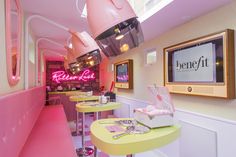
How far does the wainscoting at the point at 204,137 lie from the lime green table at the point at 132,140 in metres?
0.47

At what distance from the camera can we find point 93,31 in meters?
1.09

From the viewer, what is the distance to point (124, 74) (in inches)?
187

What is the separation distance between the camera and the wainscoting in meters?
1.89

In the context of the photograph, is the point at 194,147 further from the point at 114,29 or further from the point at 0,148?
the point at 0,148

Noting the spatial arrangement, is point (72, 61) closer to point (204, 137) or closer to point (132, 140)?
point (132, 140)

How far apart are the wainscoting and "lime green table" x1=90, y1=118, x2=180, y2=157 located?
47cm

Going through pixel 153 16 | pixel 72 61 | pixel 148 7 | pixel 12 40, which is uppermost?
pixel 148 7

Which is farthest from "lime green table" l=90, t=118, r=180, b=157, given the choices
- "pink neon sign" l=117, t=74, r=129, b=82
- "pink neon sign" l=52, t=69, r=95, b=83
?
"pink neon sign" l=52, t=69, r=95, b=83

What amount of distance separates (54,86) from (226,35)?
25.2ft

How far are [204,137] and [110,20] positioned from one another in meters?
1.92

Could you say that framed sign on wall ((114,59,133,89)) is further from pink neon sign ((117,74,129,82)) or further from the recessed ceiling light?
the recessed ceiling light

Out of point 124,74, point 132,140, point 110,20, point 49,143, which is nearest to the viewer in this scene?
point 110,20

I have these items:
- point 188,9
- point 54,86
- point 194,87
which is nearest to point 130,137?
point 194,87

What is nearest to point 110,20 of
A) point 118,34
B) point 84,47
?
point 118,34
